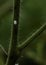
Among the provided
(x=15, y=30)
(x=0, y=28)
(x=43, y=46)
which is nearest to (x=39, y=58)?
(x=43, y=46)

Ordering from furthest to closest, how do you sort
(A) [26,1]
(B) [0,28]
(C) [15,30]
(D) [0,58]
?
(A) [26,1]
(B) [0,28]
(D) [0,58]
(C) [15,30]

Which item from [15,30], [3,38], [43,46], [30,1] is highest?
[15,30]

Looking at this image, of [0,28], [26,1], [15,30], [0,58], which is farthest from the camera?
[26,1]

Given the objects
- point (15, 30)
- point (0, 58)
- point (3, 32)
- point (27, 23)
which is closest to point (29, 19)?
point (27, 23)

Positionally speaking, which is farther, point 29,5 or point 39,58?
point 29,5

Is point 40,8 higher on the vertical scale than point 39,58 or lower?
higher

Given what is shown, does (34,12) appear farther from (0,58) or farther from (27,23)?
(0,58)

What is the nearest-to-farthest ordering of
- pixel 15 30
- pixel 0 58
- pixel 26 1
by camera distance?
pixel 15 30
pixel 0 58
pixel 26 1

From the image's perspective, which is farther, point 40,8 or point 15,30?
point 40,8

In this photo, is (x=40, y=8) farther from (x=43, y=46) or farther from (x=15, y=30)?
(x=15, y=30)
